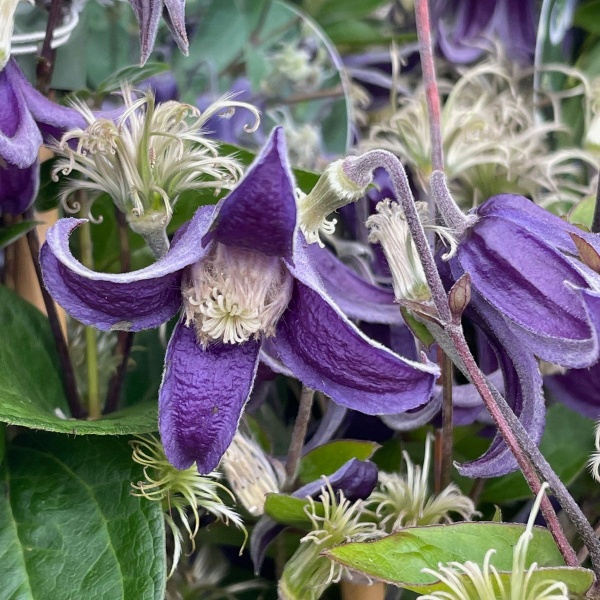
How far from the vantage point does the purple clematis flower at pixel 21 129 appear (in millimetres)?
421

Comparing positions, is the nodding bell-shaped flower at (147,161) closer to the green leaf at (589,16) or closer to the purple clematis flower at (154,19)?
the purple clematis flower at (154,19)

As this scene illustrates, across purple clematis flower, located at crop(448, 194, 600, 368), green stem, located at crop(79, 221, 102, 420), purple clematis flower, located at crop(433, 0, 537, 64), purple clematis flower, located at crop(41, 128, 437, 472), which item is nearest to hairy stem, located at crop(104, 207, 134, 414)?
green stem, located at crop(79, 221, 102, 420)

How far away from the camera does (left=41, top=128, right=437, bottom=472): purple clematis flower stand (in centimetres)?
35

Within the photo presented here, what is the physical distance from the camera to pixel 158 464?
451 millimetres

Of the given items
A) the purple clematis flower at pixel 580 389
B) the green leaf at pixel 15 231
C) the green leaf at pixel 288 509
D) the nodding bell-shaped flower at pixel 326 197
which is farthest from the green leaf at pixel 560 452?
the green leaf at pixel 15 231

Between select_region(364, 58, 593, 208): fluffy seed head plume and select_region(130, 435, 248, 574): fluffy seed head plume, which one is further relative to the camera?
select_region(364, 58, 593, 208): fluffy seed head plume

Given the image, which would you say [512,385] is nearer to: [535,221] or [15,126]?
→ [535,221]

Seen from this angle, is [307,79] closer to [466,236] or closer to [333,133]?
[333,133]

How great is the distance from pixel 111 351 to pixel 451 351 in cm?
32

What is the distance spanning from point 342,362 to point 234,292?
0.07 meters

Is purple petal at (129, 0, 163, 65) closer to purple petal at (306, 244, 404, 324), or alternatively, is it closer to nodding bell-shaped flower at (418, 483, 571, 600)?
purple petal at (306, 244, 404, 324)

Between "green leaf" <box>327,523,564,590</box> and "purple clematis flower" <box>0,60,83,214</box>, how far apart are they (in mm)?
273

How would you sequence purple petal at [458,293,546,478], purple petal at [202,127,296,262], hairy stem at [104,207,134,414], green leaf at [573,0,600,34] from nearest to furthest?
purple petal at [202,127,296,262]
purple petal at [458,293,546,478]
hairy stem at [104,207,134,414]
green leaf at [573,0,600,34]

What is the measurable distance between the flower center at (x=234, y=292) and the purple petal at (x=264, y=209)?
0.02 metres
